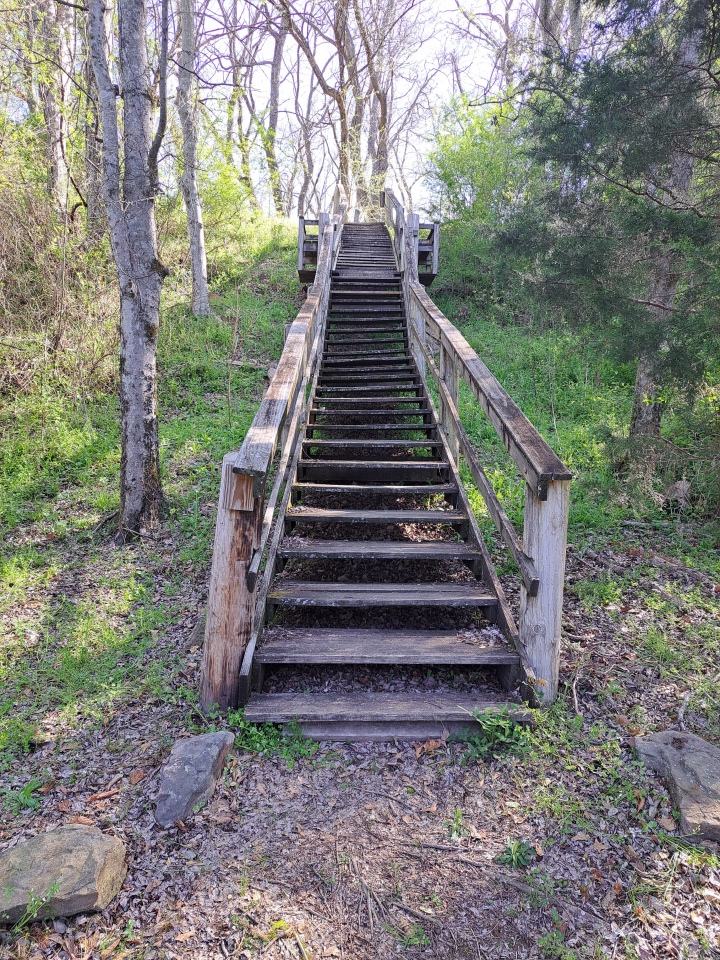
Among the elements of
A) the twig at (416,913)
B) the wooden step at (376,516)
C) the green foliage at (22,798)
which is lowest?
the green foliage at (22,798)

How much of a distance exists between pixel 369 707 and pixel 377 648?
0.33 meters

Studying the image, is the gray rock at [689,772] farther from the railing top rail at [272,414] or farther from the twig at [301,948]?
the railing top rail at [272,414]

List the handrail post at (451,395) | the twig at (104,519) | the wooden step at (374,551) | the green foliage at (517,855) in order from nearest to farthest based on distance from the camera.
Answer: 1. the green foliage at (517,855)
2. the wooden step at (374,551)
3. the handrail post at (451,395)
4. the twig at (104,519)

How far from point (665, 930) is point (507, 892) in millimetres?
531

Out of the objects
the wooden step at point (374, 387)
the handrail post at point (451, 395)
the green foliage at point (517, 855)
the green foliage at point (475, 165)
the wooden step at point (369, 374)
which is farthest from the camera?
the green foliage at point (475, 165)

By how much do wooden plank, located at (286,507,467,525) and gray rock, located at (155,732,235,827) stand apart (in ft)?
5.17

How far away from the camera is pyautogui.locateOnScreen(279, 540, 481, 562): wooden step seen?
357cm

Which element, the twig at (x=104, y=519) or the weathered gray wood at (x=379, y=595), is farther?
the twig at (x=104, y=519)

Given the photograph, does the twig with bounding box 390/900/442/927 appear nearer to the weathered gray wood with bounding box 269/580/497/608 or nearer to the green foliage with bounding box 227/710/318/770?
the green foliage with bounding box 227/710/318/770

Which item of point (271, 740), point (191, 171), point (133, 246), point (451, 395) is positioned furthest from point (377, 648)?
point (191, 171)

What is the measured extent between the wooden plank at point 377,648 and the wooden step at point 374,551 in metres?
0.48

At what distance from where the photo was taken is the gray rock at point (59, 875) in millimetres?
1906

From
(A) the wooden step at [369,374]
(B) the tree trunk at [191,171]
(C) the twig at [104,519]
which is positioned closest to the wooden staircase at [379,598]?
(A) the wooden step at [369,374]

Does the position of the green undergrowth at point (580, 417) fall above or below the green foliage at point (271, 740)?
above
